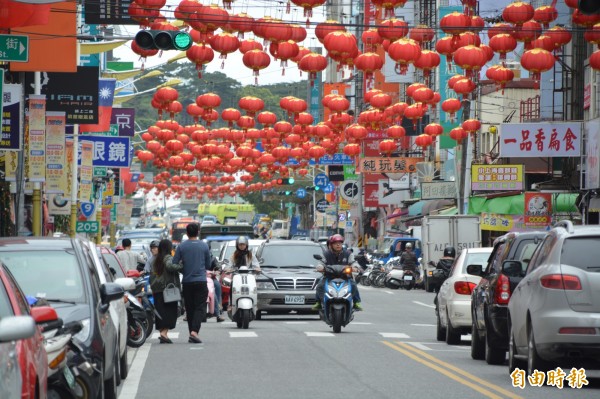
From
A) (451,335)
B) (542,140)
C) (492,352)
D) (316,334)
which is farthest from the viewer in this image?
(542,140)

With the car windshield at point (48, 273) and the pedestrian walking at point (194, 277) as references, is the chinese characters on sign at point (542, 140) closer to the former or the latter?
the pedestrian walking at point (194, 277)

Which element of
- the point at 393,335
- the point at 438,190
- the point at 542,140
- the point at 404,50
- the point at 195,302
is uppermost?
the point at 404,50

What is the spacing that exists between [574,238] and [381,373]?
3288 mm

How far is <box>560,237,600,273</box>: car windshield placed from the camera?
1430 centimetres

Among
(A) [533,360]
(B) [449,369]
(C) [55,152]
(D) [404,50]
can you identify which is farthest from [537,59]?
(A) [533,360]

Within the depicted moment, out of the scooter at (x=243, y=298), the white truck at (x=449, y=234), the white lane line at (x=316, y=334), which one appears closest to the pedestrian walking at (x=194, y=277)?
the white lane line at (x=316, y=334)

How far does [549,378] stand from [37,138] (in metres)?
18.5

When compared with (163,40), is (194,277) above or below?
below

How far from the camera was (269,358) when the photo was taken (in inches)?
750

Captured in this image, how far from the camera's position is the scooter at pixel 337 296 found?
24.8 m

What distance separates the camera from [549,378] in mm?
15148

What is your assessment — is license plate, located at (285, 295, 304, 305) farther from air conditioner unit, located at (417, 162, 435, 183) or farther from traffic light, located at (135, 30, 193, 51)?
air conditioner unit, located at (417, 162, 435, 183)

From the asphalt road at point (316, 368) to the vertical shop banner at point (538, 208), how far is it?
2057 cm

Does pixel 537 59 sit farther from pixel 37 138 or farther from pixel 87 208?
pixel 87 208
